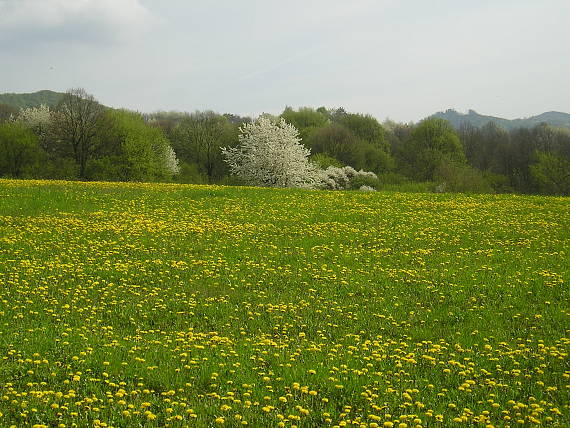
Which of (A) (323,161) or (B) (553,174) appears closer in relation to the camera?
Result: (B) (553,174)

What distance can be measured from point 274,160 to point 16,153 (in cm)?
3170

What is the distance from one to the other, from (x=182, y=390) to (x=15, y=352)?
3.01 metres

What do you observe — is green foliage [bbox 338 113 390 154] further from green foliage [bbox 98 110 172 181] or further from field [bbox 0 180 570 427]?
field [bbox 0 180 570 427]

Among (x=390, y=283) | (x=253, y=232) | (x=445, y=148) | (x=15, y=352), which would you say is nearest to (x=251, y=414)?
(x=15, y=352)

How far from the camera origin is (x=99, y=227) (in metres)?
19.3

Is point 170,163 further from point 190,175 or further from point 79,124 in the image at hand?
point 79,124

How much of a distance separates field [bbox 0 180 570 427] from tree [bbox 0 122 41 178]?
4495 centimetres

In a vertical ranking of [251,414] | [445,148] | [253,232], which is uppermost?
[445,148]

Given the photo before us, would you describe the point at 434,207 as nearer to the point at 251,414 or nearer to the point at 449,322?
the point at 449,322

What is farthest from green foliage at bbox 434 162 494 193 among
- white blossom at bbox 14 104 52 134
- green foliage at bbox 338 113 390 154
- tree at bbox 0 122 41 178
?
white blossom at bbox 14 104 52 134

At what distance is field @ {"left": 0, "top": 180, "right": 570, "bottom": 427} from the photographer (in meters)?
6.76

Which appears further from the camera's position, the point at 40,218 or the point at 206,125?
the point at 206,125

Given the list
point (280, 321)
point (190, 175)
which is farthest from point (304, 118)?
point (280, 321)

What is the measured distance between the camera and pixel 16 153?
62.1m
